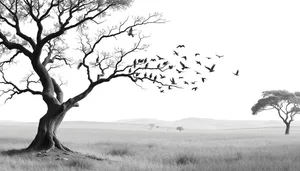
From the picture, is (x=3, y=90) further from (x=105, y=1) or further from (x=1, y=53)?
(x=105, y=1)

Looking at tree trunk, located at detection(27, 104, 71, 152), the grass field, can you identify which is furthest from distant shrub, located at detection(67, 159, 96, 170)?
tree trunk, located at detection(27, 104, 71, 152)


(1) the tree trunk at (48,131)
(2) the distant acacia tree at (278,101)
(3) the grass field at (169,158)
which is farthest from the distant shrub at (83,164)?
(2) the distant acacia tree at (278,101)

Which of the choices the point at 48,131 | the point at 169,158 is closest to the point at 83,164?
the point at 169,158

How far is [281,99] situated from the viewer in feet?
165

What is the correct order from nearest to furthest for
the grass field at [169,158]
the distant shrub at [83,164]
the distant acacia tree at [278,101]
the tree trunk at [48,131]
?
the grass field at [169,158]
the distant shrub at [83,164]
the tree trunk at [48,131]
the distant acacia tree at [278,101]

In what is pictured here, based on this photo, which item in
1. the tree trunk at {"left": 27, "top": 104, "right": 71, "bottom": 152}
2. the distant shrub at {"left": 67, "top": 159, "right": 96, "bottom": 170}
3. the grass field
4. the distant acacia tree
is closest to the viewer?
the grass field

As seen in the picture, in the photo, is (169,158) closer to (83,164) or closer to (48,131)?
(83,164)

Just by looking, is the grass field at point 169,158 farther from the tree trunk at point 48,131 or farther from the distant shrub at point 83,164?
the tree trunk at point 48,131

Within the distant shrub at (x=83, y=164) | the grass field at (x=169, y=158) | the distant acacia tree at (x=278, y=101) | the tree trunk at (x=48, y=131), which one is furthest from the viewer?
the distant acacia tree at (x=278, y=101)

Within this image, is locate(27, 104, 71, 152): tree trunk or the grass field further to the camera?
locate(27, 104, 71, 152): tree trunk

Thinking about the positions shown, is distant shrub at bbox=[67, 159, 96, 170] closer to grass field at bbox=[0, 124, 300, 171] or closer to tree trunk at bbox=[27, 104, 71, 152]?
grass field at bbox=[0, 124, 300, 171]

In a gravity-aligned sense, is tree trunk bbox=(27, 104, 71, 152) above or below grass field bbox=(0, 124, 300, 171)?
above

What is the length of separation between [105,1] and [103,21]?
3.48 feet

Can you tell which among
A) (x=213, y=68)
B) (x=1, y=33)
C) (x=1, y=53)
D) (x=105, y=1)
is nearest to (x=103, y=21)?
(x=105, y=1)
